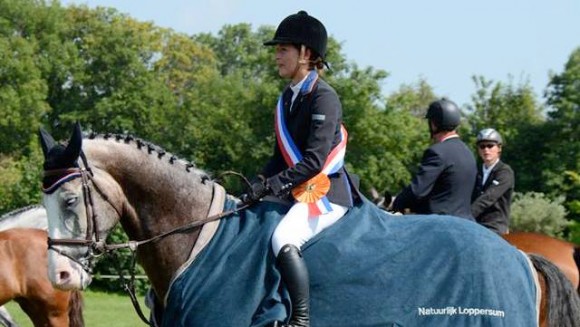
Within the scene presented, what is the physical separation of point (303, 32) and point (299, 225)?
1293 millimetres

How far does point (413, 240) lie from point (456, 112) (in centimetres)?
277

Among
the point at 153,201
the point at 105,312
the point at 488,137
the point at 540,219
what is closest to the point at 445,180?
the point at 488,137

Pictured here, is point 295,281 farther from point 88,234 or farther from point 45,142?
point 45,142

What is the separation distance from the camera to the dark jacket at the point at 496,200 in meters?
A: 11.2

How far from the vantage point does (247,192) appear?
248 inches

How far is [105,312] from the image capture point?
21172 mm

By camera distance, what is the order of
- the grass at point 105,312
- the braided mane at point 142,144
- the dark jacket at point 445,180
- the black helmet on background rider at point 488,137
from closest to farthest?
the braided mane at point 142,144 < the dark jacket at point 445,180 < the black helmet on background rider at point 488,137 < the grass at point 105,312

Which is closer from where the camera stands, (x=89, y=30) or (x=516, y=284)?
(x=516, y=284)

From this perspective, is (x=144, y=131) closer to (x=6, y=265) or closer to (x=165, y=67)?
(x=165, y=67)

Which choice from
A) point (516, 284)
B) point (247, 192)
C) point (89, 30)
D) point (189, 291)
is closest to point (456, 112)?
point (516, 284)

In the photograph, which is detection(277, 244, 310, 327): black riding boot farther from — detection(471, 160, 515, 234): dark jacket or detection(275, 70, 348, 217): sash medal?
detection(471, 160, 515, 234): dark jacket

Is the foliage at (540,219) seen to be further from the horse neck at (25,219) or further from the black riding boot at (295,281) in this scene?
the black riding boot at (295,281)

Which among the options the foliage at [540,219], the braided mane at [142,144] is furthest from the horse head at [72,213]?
the foliage at [540,219]

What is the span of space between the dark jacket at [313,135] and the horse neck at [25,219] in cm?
746
